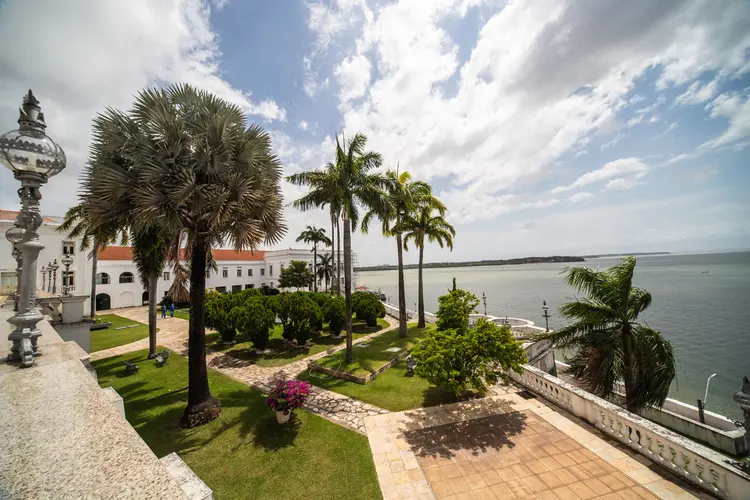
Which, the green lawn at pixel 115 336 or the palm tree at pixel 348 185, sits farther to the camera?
the green lawn at pixel 115 336

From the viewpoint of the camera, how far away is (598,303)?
892 centimetres

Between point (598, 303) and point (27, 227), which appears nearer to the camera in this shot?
point (27, 227)

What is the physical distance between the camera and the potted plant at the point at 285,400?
812cm

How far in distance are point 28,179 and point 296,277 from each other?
42374 mm

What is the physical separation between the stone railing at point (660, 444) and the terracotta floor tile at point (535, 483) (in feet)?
8.26

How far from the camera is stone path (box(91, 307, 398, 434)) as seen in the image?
9.02m

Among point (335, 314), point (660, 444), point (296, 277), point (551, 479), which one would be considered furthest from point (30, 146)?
point (296, 277)

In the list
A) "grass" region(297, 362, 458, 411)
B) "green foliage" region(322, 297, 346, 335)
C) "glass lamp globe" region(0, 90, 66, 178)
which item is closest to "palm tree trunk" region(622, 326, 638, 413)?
"grass" region(297, 362, 458, 411)

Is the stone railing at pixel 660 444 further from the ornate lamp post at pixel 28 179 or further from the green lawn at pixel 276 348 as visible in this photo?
the green lawn at pixel 276 348

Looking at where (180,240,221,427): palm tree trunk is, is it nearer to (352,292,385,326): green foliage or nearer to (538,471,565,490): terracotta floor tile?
(538,471,565,490): terracotta floor tile

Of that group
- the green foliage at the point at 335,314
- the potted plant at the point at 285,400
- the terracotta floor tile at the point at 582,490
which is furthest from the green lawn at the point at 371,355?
the terracotta floor tile at the point at 582,490

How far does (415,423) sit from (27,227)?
937 cm

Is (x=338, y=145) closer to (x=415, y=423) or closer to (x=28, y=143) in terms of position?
(x=28, y=143)

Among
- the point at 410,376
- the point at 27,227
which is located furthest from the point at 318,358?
the point at 27,227
